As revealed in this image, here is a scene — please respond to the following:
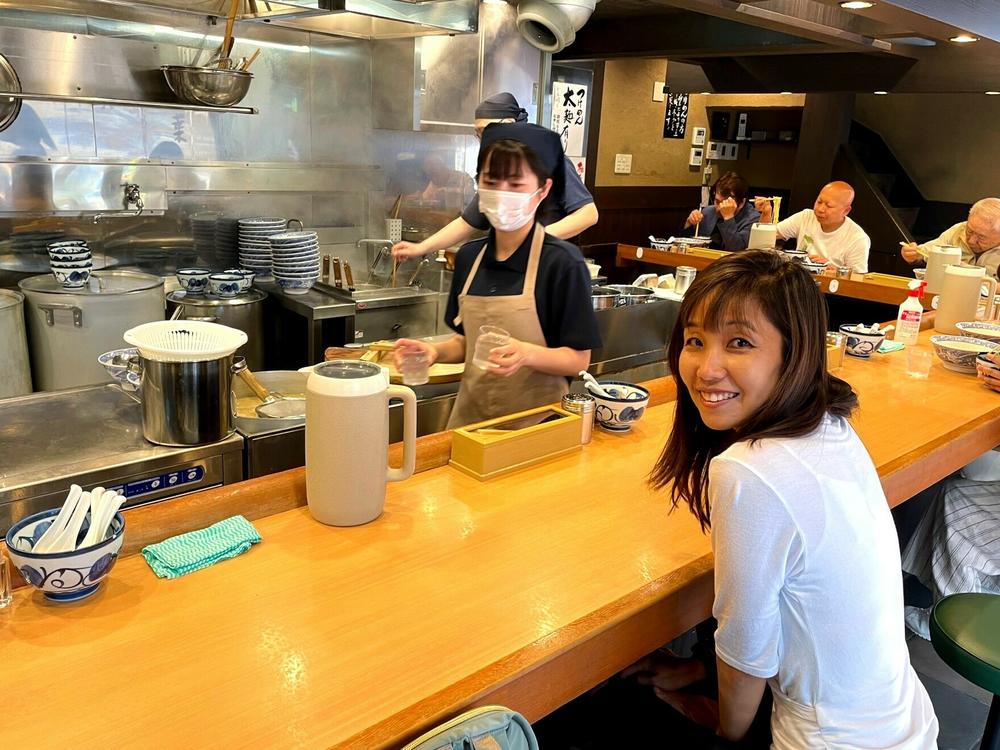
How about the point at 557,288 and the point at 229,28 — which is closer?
the point at 557,288

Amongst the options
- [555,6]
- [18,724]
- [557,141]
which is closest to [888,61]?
[555,6]

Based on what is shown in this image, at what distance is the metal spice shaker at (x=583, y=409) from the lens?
2.04 m

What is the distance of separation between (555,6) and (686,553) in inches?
118

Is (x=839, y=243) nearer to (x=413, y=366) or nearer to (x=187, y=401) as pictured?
(x=413, y=366)

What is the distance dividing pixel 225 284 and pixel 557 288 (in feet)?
8.27

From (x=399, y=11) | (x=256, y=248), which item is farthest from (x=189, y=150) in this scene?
(x=399, y=11)

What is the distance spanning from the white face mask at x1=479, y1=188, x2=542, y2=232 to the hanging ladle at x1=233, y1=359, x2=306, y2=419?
0.72 metres

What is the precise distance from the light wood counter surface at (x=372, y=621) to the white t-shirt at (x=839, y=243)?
187 inches

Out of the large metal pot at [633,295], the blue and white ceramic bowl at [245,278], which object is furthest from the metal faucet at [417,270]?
the large metal pot at [633,295]

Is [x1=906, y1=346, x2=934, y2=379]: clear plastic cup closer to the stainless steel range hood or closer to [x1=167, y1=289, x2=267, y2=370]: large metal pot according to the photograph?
the stainless steel range hood

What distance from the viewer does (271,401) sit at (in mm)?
2191

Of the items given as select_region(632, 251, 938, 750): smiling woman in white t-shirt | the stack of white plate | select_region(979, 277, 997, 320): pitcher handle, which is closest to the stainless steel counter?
select_region(632, 251, 938, 750): smiling woman in white t-shirt

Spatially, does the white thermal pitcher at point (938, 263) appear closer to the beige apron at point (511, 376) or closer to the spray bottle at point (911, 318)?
the spray bottle at point (911, 318)

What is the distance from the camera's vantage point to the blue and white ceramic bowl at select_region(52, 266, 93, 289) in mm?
3736
